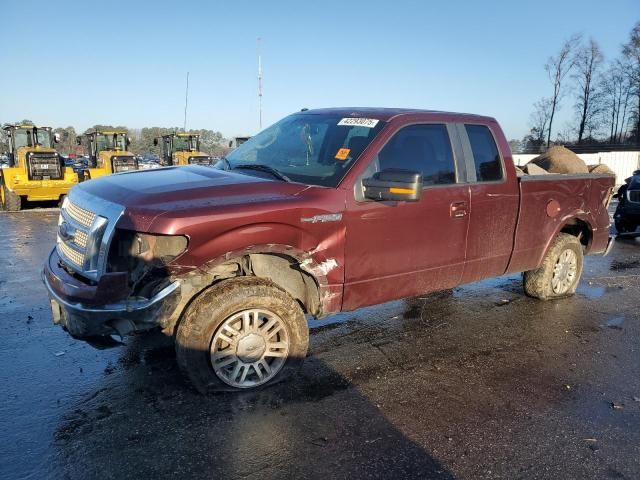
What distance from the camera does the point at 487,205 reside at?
15.1 ft

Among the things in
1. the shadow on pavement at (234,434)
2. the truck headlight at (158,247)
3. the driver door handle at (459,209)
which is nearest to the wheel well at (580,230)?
the driver door handle at (459,209)

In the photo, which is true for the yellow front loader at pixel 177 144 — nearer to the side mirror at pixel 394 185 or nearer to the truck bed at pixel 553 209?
the truck bed at pixel 553 209

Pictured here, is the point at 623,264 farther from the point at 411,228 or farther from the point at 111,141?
the point at 111,141

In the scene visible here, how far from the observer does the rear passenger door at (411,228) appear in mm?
3830

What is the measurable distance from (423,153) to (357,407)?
7.20ft

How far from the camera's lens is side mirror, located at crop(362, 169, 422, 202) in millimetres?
3514

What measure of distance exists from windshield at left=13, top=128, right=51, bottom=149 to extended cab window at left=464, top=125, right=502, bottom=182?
1750 cm

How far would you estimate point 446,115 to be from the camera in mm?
4559

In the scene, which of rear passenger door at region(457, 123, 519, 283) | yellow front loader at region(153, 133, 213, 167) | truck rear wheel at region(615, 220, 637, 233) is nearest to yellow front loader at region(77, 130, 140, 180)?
yellow front loader at region(153, 133, 213, 167)

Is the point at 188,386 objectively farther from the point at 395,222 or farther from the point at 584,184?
the point at 584,184

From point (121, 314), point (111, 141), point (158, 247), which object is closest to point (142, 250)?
point (158, 247)

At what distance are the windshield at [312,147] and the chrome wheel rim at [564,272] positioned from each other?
3.13 meters

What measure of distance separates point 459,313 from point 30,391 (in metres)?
4.11

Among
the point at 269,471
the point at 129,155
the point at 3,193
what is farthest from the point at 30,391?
the point at 129,155
